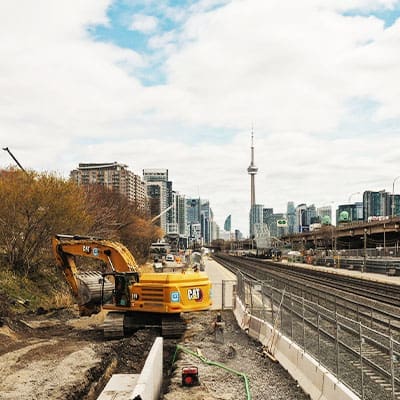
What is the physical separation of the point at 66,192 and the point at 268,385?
2162 cm

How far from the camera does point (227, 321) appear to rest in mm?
23141

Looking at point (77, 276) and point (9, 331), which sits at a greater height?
point (77, 276)

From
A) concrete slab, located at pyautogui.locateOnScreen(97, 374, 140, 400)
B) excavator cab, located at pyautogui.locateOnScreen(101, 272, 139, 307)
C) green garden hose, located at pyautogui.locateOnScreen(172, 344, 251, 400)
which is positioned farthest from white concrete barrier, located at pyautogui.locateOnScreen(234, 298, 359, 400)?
excavator cab, located at pyautogui.locateOnScreen(101, 272, 139, 307)

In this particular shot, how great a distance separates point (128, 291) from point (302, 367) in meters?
7.88

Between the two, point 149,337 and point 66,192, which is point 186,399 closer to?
point 149,337

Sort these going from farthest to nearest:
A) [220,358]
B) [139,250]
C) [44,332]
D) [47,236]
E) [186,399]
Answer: [139,250] < [47,236] < [44,332] < [220,358] < [186,399]

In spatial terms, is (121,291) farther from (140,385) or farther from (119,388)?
(140,385)

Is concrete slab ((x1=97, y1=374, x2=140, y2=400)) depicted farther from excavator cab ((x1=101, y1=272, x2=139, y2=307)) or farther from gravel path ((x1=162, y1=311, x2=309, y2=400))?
excavator cab ((x1=101, y1=272, x2=139, y2=307))

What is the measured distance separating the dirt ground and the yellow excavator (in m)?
0.54

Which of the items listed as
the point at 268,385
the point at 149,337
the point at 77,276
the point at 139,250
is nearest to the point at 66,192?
the point at 77,276

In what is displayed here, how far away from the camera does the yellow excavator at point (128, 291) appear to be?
59.3 ft

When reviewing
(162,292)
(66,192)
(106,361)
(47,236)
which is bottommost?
(106,361)

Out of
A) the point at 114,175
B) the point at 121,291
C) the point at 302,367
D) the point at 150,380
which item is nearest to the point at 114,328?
the point at 121,291

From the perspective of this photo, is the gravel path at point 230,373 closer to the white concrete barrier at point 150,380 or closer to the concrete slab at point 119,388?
the white concrete barrier at point 150,380
